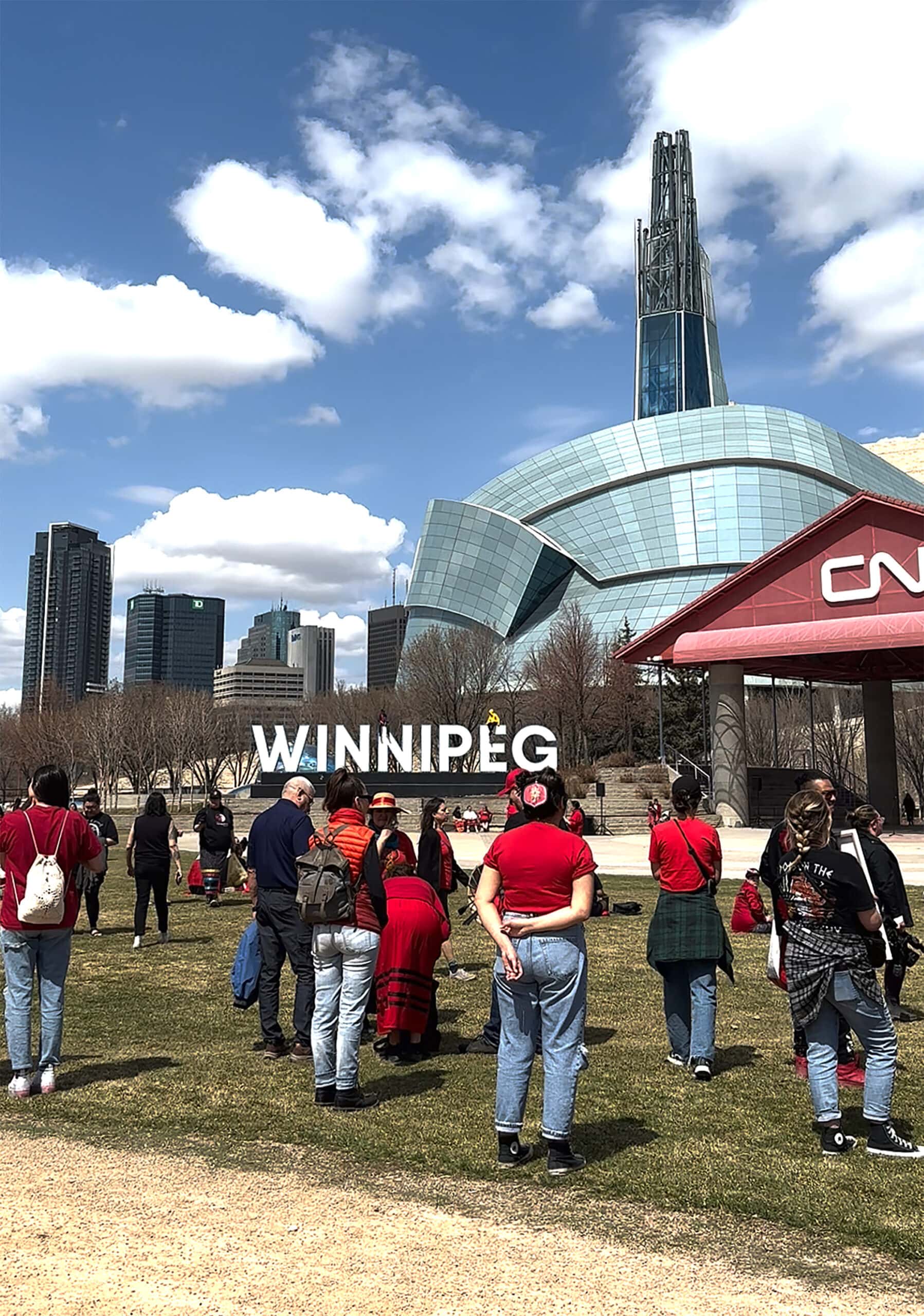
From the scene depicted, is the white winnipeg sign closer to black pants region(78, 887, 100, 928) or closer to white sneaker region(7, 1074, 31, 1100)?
black pants region(78, 887, 100, 928)

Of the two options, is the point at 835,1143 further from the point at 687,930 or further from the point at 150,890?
the point at 150,890

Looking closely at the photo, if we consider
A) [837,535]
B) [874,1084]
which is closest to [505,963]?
[874,1084]

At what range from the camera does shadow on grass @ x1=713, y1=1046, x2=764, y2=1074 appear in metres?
7.57

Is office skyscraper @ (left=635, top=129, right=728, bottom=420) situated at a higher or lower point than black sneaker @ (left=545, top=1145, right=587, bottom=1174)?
higher

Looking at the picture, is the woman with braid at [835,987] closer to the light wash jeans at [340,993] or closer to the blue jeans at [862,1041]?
the blue jeans at [862,1041]

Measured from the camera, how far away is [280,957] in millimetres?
8156

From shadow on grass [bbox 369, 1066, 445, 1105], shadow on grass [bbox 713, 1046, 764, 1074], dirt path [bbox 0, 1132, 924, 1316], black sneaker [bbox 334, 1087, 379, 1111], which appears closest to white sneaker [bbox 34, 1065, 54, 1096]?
dirt path [bbox 0, 1132, 924, 1316]

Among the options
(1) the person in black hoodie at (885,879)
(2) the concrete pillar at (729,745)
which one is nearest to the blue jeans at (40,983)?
(1) the person in black hoodie at (885,879)

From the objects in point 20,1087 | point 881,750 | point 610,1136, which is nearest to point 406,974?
point 610,1136

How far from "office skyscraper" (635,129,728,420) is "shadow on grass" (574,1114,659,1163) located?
14903 cm

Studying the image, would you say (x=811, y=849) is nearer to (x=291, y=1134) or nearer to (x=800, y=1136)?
(x=800, y=1136)

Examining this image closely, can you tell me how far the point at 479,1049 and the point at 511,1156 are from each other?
8.30ft

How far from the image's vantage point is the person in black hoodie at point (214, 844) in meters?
A: 17.2

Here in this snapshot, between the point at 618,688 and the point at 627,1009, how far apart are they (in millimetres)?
55477
